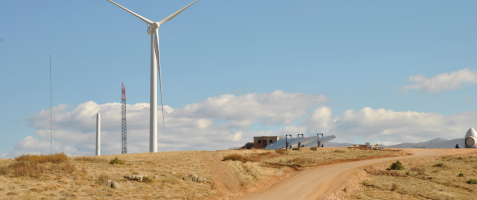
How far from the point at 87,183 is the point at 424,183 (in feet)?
127

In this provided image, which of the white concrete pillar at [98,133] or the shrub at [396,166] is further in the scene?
the white concrete pillar at [98,133]

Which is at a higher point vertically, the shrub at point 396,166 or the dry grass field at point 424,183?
the shrub at point 396,166

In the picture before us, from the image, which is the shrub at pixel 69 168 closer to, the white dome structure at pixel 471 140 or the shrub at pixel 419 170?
the shrub at pixel 419 170

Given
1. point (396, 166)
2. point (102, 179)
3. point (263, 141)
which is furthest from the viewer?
point (263, 141)

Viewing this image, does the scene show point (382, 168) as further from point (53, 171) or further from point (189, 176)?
point (53, 171)

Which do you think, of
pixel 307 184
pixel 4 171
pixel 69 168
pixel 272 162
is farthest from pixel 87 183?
pixel 272 162

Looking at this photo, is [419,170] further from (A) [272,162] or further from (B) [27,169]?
(B) [27,169]

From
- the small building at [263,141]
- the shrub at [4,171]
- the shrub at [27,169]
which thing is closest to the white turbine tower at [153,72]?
the shrub at [27,169]

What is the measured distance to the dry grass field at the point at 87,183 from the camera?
2905 centimetres

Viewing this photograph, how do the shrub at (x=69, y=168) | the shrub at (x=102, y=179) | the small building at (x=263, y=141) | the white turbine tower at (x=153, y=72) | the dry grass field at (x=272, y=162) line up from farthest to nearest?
1. the small building at (x=263, y=141)
2. the white turbine tower at (x=153, y=72)
3. the dry grass field at (x=272, y=162)
4. the shrub at (x=69, y=168)
5. the shrub at (x=102, y=179)

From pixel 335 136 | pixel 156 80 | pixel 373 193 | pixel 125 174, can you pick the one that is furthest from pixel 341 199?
pixel 335 136

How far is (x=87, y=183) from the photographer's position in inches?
1288

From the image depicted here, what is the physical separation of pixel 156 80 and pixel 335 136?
168 ft

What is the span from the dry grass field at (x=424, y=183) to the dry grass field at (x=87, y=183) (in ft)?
56.6
